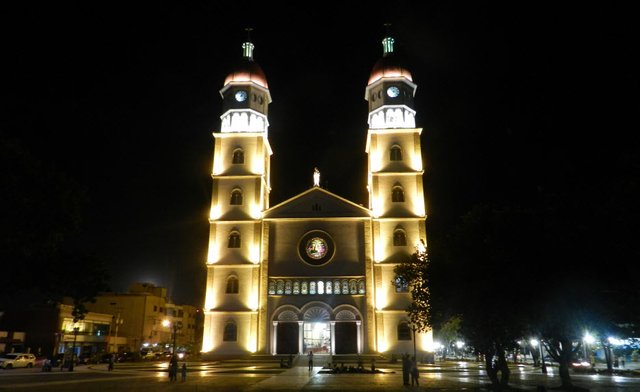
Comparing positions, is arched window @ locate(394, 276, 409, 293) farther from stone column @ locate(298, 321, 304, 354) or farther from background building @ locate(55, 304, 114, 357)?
background building @ locate(55, 304, 114, 357)

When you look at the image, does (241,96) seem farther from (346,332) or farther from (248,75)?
(346,332)

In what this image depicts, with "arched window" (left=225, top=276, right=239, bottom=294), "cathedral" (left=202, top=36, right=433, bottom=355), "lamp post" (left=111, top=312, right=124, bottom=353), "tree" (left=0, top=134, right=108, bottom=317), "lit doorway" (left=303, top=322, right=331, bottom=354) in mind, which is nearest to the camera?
"tree" (left=0, top=134, right=108, bottom=317)

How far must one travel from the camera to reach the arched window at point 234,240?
156 feet

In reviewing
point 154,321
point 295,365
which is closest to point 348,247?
point 295,365

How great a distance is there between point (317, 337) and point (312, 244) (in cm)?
828

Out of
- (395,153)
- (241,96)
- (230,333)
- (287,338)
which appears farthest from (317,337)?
(241,96)

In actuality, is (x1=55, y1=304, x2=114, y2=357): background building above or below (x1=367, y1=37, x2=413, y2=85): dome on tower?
below

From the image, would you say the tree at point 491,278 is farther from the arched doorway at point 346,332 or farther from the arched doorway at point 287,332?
the arched doorway at point 287,332

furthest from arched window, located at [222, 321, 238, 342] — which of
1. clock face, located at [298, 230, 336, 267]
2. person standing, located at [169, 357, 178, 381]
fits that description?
person standing, located at [169, 357, 178, 381]

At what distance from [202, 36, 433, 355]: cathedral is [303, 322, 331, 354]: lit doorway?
0.09m

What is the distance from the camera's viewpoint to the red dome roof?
5191 cm

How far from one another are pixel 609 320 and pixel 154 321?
7107 centimetres

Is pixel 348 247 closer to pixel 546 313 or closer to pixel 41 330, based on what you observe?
pixel 546 313

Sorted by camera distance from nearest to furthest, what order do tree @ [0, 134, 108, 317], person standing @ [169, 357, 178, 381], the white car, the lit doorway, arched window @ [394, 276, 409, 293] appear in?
tree @ [0, 134, 108, 317] < person standing @ [169, 357, 178, 381] < the white car < arched window @ [394, 276, 409, 293] < the lit doorway
